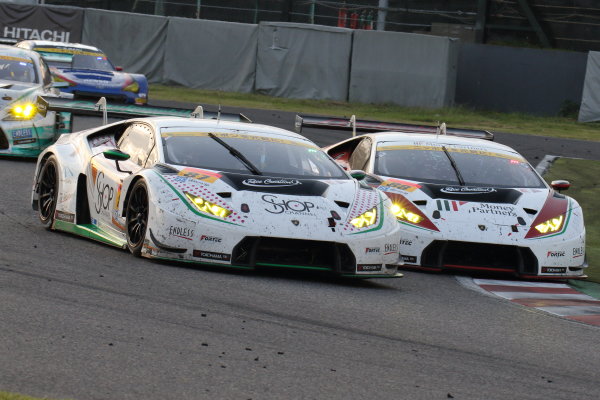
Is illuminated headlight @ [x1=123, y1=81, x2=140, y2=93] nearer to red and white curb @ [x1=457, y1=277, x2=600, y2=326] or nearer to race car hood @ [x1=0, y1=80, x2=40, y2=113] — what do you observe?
race car hood @ [x1=0, y1=80, x2=40, y2=113]

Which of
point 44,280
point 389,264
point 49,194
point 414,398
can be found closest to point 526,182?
point 389,264

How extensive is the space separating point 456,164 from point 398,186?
34.8 inches

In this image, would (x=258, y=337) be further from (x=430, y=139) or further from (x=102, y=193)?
(x=430, y=139)

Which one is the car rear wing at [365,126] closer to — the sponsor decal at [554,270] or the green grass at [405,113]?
the sponsor decal at [554,270]

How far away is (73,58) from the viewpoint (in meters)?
25.9

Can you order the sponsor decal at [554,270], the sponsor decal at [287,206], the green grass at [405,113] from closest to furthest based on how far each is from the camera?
the sponsor decal at [287,206]
the sponsor decal at [554,270]
the green grass at [405,113]

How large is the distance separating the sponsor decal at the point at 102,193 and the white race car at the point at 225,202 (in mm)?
11

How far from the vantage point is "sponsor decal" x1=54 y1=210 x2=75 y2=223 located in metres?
10.4

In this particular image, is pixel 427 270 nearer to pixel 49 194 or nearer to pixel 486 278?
pixel 486 278

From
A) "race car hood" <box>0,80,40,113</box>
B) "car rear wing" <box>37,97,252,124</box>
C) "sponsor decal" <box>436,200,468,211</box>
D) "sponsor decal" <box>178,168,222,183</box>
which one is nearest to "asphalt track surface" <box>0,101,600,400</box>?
"sponsor decal" <box>178,168,222,183</box>

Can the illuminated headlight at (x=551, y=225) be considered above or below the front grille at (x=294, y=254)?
above

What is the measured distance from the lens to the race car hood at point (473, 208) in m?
10.3

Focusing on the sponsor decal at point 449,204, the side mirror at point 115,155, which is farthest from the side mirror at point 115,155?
the sponsor decal at point 449,204

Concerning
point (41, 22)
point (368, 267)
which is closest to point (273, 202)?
point (368, 267)
